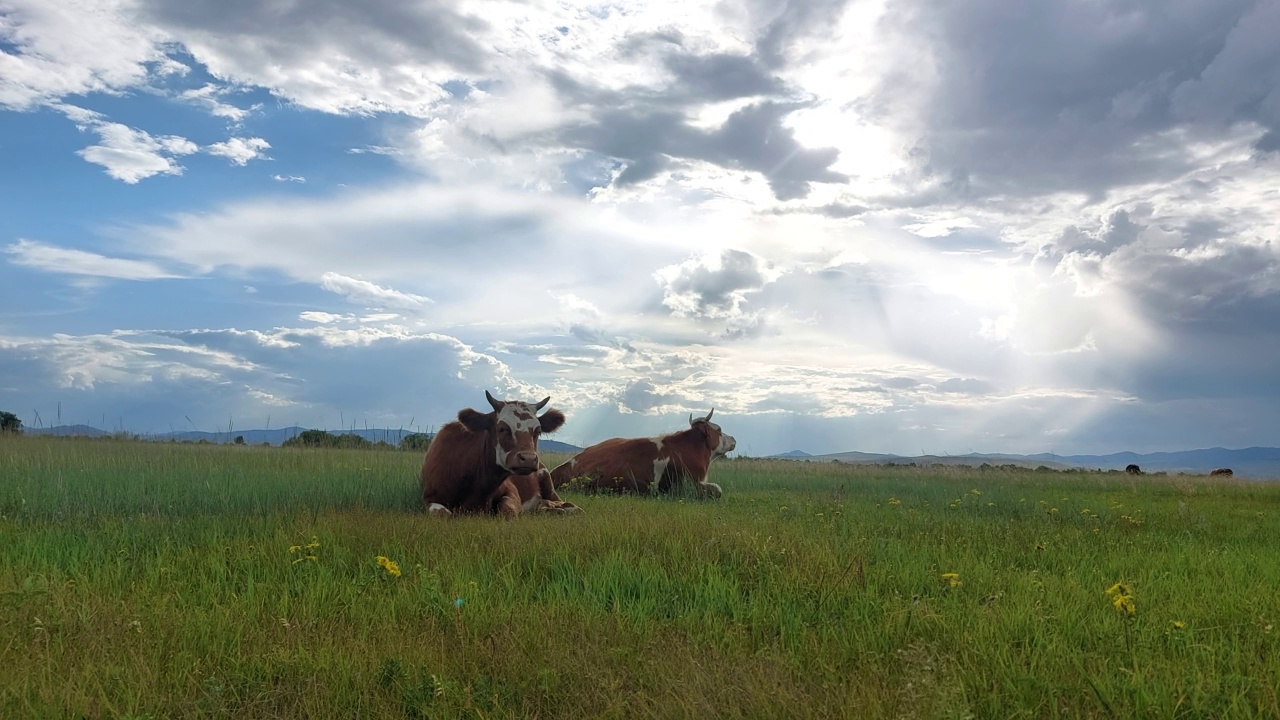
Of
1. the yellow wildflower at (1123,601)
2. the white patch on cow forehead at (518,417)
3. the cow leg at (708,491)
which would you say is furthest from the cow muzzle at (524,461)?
the yellow wildflower at (1123,601)

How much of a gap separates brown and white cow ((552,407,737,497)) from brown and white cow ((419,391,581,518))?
397 cm

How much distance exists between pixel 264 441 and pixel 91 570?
96.6 feet

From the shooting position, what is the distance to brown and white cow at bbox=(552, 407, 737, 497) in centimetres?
1612

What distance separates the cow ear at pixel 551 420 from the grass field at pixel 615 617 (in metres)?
2.69

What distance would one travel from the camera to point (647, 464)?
1638 centimetres

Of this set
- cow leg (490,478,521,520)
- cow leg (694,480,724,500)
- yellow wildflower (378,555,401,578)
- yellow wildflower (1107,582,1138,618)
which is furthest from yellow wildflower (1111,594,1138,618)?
cow leg (694,480,724,500)

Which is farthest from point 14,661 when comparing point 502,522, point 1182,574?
point 1182,574

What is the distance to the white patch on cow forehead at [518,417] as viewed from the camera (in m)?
11.6

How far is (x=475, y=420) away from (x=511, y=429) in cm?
85

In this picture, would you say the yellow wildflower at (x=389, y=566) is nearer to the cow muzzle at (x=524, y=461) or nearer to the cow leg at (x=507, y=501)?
the cow muzzle at (x=524, y=461)

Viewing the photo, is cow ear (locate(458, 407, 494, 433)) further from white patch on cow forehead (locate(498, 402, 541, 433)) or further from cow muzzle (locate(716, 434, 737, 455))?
cow muzzle (locate(716, 434, 737, 455))

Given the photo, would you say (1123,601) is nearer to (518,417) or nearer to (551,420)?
(518,417)

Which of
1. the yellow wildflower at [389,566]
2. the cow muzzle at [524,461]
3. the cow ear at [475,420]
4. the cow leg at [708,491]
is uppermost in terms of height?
the cow ear at [475,420]

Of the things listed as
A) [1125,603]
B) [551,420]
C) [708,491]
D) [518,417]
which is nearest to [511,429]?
[518,417]
